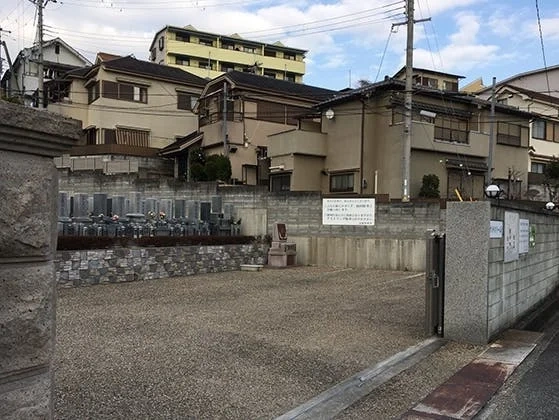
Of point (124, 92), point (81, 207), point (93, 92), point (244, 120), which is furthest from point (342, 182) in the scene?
point (93, 92)

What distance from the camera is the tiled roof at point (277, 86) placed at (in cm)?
2758

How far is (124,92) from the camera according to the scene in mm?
30156

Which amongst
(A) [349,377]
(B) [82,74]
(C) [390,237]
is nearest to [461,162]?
(C) [390,237]

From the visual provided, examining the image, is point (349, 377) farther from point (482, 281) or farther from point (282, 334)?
point (482, 281)

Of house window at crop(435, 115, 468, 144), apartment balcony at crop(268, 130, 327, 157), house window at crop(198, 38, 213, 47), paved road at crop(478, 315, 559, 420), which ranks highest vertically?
house window at crop(198, 38, 213, 47)

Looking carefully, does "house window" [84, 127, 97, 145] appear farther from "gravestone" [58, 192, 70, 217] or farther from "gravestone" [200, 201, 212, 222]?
"gravestone" [200, 201, 212, 222]

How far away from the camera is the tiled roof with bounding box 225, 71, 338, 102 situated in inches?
1086

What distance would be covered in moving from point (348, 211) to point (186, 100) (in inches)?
791

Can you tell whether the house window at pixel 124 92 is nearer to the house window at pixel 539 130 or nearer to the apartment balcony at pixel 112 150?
the apartment balcony at pixel 112 150

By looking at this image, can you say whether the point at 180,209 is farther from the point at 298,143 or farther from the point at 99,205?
the point at 298,143

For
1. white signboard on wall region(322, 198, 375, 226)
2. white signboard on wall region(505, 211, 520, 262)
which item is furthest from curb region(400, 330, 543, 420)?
white signboard on wall region(322, 198, 375, 226)

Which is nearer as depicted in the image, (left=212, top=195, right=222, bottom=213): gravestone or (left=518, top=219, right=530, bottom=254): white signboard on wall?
(left=518, top=219, right=530, bottom=254): white signboard on wall

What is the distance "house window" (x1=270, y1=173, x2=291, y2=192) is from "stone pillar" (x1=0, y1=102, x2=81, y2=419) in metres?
22.1

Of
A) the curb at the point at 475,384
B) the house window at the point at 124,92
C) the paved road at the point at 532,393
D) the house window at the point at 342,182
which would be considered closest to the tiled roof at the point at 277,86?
the house window at the point at 124,92
